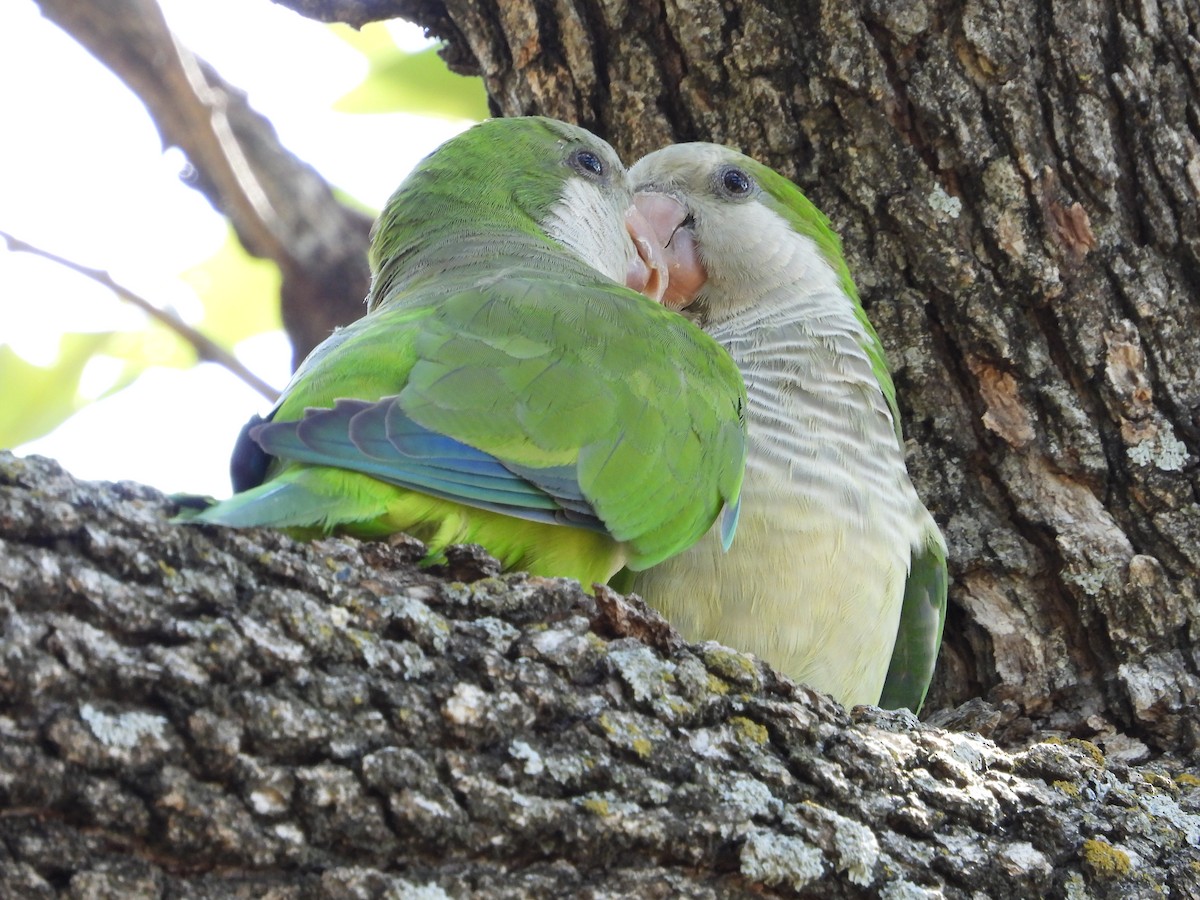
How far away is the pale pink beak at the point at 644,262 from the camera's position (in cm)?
350

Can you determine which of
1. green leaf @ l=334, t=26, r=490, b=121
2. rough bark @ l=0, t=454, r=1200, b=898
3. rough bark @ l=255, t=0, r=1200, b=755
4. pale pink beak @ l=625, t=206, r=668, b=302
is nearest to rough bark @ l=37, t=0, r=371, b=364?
green leaf @ l=334, t=26, r=490, b=121

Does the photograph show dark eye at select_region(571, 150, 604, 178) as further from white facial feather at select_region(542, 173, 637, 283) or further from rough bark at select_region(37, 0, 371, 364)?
rough bark at select_region(37, 0, 371, 364)

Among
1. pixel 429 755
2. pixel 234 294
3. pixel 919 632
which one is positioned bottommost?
pixel 919 632

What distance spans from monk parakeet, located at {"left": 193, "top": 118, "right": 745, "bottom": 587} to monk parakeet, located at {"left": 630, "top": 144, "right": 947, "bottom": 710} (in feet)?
0.66

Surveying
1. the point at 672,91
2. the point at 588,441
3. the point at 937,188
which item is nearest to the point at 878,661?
the point at 588,441

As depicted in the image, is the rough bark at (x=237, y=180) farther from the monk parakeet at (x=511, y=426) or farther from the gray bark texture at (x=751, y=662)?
the monk parakeet at (x=511, y=426)

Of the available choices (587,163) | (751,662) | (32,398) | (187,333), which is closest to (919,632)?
(751,662)

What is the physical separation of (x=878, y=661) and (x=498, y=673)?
4.20 ft

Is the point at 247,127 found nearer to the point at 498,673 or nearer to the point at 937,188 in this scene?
the point at 937,188

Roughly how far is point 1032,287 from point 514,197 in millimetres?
1308

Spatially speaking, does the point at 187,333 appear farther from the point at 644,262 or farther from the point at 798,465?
the point at 798,465

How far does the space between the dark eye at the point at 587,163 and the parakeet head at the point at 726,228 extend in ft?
0.51

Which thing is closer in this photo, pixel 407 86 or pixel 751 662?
pixel 751 662

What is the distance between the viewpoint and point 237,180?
4246 mm
